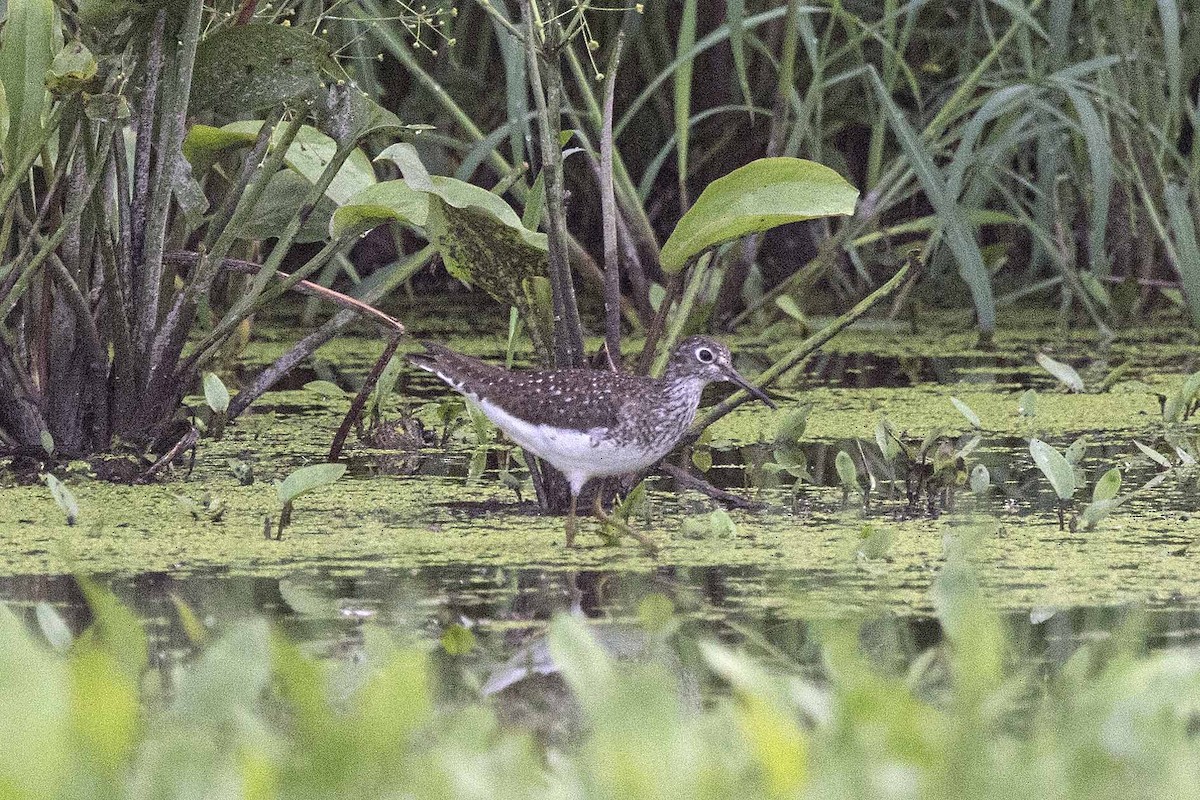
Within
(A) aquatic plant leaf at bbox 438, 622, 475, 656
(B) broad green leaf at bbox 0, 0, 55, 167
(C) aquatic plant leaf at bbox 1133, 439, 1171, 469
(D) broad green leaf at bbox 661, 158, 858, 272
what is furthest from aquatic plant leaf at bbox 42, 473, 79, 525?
(C) aquatic plant leaf at bbox 1133, 439, 1171, 469

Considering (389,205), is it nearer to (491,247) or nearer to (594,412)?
(491,247)

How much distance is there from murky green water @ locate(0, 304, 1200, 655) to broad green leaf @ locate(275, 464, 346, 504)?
0.10m

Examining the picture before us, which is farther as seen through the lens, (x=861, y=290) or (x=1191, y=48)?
(x=861, y=290)

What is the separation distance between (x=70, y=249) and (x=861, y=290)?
365 cm

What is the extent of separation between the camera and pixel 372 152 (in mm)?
6484

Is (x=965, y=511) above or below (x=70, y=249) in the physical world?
below

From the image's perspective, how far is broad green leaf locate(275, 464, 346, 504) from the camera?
3637 millimetres

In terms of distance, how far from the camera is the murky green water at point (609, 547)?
10.5 feet

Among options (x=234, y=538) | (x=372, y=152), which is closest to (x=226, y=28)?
(x=234, y=538)

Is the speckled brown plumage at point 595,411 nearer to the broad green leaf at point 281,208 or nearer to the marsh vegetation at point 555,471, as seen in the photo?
the marsh vegetation at point 555,471

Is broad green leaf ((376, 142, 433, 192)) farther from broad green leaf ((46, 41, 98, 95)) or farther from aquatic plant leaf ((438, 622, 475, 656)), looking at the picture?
aquatic plant leaf ((438, 622, 475, 656))

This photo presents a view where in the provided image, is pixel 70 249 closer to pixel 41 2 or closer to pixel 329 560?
pixel 41 2

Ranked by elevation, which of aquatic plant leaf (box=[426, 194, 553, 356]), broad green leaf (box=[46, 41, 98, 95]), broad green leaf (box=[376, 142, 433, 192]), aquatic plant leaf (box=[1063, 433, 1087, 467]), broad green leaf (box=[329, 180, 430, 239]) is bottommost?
aquatic plant leaf (box=[1063, 433, 1087, 467])

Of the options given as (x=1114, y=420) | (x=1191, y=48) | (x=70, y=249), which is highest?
(x=1191, y=48)
